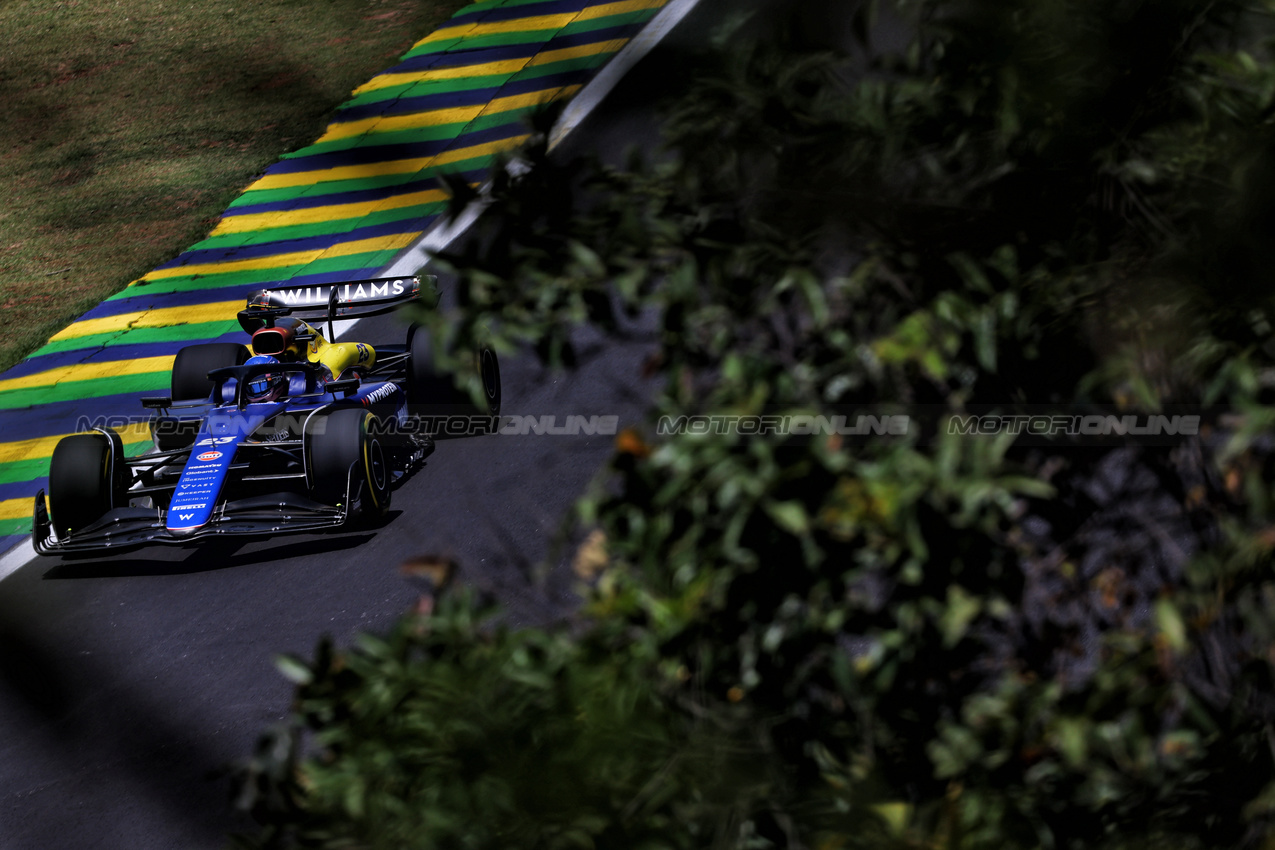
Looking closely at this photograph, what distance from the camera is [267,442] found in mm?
6418

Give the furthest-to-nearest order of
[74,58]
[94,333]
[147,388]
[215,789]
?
[74,58] < [94,333] < [147,388] < [215,789]

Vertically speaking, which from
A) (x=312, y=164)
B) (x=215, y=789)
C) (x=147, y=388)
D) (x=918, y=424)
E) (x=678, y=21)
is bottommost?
(x=215, y=789)

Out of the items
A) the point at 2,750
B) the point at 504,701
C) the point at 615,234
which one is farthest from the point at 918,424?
the point at 2,750

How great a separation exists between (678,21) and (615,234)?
1112 centimetres

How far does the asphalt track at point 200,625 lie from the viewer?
182 inches

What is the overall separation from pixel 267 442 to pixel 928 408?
551cm

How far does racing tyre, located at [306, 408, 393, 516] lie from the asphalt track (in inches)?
15.1

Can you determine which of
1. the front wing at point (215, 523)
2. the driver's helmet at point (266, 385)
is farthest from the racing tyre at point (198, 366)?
the front wing at point (215, 523)

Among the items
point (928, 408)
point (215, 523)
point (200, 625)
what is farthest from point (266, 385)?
point (928, 408)

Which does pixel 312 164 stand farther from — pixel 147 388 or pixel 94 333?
pixel 147 388

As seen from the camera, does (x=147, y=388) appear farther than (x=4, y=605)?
Yes

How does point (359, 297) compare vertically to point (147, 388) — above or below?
above

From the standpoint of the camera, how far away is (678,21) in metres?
11.9

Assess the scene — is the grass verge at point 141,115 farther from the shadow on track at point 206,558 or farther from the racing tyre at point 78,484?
the racing tyre at point 78,484
